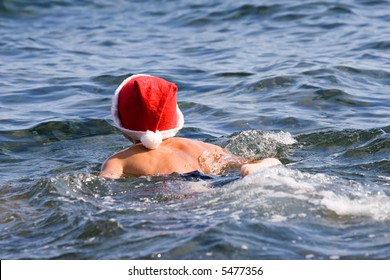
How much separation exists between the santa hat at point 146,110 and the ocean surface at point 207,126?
36cm

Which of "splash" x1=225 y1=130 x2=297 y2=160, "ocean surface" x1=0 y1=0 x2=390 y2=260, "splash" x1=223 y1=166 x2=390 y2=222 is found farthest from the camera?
"splash" x1=225 y1=130 x2=297 y2=160

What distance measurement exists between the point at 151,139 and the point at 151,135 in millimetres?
28

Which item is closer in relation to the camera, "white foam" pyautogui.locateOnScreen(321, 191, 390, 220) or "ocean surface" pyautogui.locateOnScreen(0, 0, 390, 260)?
"ocean surface" pyautogui.locateOnScreen(0, 0, 390, 260)

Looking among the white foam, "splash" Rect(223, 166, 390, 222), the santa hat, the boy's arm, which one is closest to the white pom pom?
the santa hat

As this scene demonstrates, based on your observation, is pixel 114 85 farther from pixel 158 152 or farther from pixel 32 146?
pixel 158 152

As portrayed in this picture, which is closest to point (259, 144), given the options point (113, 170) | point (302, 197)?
point (113, 170)

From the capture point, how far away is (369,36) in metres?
11.8

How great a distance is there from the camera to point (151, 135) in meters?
5.93

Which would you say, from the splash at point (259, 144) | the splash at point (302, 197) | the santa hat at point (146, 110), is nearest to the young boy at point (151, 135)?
the santa hat at point (146, 110)

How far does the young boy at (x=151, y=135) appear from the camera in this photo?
5.97m

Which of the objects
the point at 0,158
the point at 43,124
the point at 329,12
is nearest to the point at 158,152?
the point at 0,158

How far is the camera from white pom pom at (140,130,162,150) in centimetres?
593

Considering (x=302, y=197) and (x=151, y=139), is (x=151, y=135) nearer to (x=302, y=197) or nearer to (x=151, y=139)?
(x=151, y=139)

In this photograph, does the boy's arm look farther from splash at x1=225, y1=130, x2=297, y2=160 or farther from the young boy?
splash at x1=225, y1=130, x2=297, y2=160
